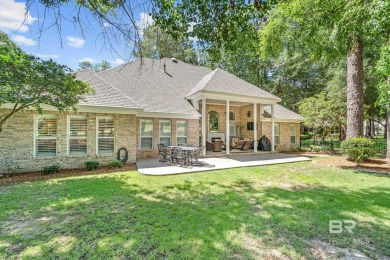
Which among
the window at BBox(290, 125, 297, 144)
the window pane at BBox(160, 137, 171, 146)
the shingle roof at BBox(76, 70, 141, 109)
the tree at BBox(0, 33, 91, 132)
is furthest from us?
the window at BBox(290, 125, 297, 144)

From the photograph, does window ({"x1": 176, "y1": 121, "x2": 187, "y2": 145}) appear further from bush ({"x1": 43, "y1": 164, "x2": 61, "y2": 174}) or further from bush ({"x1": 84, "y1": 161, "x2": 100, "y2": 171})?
bush ({"x1": 43, "y1": 164, "x2": 61, "y2": 174})

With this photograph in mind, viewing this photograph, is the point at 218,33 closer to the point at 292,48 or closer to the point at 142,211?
the point at 142,211

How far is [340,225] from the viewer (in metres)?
4.12

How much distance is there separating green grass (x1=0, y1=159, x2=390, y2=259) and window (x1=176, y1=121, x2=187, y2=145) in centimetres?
638

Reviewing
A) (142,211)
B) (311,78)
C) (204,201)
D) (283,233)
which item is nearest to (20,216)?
(142,211)

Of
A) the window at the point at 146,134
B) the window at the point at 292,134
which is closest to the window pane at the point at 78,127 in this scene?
the window at the point at 146,134

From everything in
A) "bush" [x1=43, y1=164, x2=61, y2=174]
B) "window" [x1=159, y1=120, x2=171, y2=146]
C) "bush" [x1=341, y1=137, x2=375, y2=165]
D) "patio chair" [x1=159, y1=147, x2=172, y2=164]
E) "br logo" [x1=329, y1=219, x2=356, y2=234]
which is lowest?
"br logo" [x1=329, y1=219, x2=356, y2=234]

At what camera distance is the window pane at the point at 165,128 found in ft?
44.0

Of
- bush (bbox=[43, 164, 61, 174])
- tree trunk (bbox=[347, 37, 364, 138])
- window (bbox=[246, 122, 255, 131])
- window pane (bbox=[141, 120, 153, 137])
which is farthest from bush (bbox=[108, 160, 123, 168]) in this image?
tree trunk (bbox=[347, 37, 364, 138])

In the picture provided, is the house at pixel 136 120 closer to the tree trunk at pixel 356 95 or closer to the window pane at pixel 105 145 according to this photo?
the window pane at pixel 105 145

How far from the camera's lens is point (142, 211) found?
472cm

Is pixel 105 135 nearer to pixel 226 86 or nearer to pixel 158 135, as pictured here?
pixel 158 135

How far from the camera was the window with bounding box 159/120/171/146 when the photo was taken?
1339 cm

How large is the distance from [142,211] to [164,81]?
1376 cm
